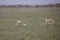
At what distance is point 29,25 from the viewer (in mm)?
1402

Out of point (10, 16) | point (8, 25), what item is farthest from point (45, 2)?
point (8, 25)

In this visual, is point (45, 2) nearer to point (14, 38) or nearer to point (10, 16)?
point (10, 16)

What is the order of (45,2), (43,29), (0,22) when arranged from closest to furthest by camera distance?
(43,29) → (0,22) → (45,2)

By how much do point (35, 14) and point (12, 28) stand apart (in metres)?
0.41

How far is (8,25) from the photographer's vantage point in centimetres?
142

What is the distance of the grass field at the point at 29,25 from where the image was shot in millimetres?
1232

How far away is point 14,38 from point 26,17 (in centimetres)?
42

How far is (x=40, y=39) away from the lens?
1177mm

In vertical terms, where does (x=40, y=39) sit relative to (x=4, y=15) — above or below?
below

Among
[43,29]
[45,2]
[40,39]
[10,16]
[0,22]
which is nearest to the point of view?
[40,39]

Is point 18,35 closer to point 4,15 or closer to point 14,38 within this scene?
point 14,38

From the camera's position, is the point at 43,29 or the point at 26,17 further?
the point at 26,17

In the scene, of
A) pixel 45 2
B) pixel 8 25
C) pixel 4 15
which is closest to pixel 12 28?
pixel 8 25

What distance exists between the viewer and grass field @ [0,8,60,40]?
123 centimetres
